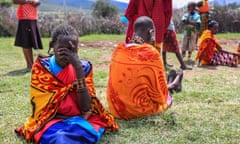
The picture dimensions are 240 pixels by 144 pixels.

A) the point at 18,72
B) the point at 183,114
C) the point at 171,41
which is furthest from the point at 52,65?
the point at 171,41

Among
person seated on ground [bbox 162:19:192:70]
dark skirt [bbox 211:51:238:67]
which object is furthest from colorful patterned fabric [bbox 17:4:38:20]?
dark skirt [bbox 211:51:238:67]

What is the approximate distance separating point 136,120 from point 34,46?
13.0 ft

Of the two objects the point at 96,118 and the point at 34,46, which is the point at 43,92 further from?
the point at 34,46

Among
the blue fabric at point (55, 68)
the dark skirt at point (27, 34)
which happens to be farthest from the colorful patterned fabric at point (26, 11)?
the blue fabric at point (55, 68)

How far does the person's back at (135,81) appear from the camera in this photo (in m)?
3.98

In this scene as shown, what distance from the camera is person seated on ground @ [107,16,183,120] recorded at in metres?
3.98

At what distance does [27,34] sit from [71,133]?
458cm

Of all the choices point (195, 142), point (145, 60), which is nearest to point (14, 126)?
point (145, 60)

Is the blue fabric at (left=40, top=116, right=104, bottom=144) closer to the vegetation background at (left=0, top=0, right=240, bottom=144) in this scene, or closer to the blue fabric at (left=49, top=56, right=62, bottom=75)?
the vegetation background at (left=0, top=0, right=240, bottom=144)

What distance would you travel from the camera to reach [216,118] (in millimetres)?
4121

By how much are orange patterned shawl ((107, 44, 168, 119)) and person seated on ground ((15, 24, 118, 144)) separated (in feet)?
1.86

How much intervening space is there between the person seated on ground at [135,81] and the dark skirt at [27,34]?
12.1ft

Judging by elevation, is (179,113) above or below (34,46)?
below

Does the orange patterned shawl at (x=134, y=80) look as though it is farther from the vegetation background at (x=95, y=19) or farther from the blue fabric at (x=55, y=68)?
the vegetation background at (x=95, y=19)
